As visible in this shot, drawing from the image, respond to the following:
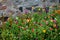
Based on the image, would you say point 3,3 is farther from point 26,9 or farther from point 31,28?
point 31,28

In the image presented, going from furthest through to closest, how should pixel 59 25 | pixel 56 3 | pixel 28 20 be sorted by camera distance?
pixel 56 3 → pixel 28 20 → pixel 59 25

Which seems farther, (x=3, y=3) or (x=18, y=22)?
(x=3, y=3)

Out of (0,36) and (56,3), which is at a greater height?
(56,3)

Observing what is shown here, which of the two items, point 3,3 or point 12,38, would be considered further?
point 3,3

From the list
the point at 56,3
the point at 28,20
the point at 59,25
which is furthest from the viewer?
the point at 56,3

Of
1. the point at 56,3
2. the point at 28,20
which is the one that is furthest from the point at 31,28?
the point at 56,3

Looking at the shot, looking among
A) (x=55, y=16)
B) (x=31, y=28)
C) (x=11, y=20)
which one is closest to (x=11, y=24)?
(x=11, y=20)

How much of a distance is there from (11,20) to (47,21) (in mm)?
834

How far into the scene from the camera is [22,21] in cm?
557

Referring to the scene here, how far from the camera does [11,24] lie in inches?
221

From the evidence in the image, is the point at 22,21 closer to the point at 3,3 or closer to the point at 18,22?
the point at 18,22

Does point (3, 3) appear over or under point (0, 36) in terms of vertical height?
over

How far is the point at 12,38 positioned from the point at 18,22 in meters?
0.37

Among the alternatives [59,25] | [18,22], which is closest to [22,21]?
[18,22]
